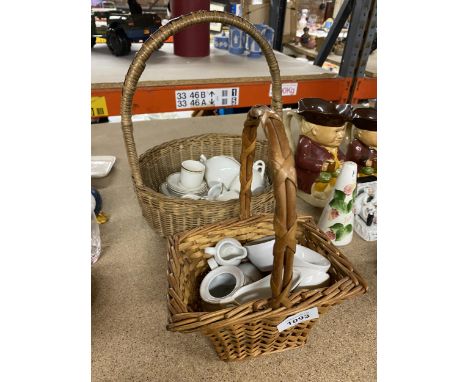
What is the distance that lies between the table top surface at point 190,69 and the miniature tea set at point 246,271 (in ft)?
2.90

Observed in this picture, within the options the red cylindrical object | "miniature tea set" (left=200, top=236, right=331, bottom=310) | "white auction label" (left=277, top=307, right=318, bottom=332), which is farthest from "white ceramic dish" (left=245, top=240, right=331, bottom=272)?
the red cylindrical object

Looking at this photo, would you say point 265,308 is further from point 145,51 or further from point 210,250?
point 145,51

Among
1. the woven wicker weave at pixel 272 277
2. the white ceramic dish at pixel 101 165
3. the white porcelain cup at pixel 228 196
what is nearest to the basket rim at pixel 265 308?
the woven wicker weave at pixel 272 277

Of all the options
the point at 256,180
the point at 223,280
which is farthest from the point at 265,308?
the point at 256,180

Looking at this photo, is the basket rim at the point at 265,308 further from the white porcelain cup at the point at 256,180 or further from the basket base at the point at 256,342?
the white porcelain cup at the point at 256,180

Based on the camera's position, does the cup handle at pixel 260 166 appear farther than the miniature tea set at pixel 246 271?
Yes

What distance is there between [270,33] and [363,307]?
1362 millimetres

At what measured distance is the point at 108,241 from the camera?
29.0 inches

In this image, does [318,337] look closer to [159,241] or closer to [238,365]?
[238,365]

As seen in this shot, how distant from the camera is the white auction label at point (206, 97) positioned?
4.39 feet

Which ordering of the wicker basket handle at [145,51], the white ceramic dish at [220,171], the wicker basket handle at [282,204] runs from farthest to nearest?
the white ceramic dish at [220,171], the wicker basket handle at [145,51], the wicker basket handle at [282,204]

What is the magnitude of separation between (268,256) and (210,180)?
323 mm

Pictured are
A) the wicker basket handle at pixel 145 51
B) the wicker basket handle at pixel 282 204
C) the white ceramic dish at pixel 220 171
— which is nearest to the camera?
the wicker basket handle at pixel 282 204

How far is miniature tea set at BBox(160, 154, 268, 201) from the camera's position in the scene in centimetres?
79
